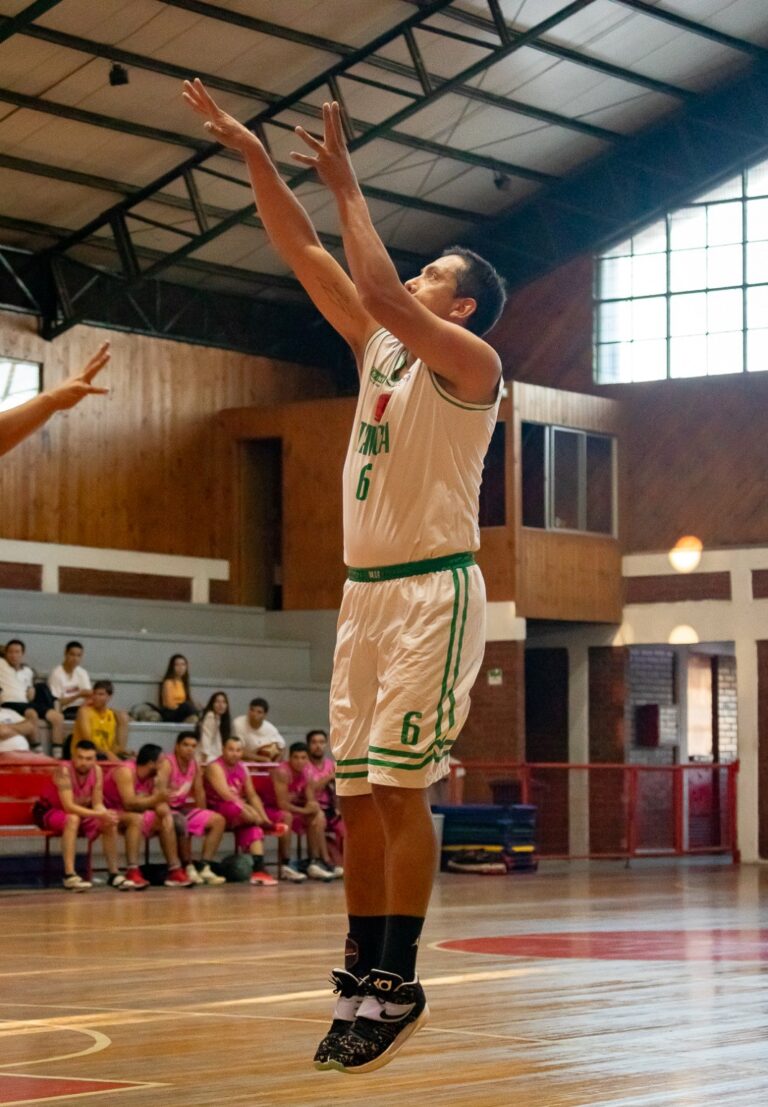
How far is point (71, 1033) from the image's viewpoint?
18.9ft

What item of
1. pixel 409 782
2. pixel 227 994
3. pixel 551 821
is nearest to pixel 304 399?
pixel 551 821

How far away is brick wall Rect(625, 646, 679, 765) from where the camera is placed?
2588 centimetres

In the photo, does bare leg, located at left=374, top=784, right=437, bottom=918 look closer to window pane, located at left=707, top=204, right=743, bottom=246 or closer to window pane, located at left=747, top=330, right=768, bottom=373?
window pane, located at left=747, top=330, right=768, bottom=373

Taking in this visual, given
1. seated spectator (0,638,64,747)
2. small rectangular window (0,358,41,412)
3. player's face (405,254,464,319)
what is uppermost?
small rectangular window (0,358,41,412)

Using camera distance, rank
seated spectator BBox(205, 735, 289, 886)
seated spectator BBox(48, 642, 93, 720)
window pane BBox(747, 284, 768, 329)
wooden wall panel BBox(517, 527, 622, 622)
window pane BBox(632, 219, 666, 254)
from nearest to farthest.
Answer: seated spectator BBox(205, 735, 289, 886) → seated spectator BBox(48, 642, 93, 720) → wooden wall panel BBox(517, 527, 622, 622) → window pane BBox(747, 284, 768, 329) → window pane BBox(632, 219, 666, 254)

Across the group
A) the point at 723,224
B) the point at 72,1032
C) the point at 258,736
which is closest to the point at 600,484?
the point at 723,224

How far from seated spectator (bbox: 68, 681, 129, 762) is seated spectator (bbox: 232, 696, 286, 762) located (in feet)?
4.31

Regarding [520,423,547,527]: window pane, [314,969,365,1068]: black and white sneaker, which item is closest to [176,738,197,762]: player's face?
[520,423,547,527]: window pane

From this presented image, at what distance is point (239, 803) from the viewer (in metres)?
16.5

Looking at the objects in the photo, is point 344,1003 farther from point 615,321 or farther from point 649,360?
point 615,321

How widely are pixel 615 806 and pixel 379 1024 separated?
19888mm

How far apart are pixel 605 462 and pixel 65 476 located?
759 centimetres

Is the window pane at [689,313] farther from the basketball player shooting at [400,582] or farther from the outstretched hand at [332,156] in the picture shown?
the outstretched hand at [332,156]

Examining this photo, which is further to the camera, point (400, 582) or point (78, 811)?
point (78, 811)
